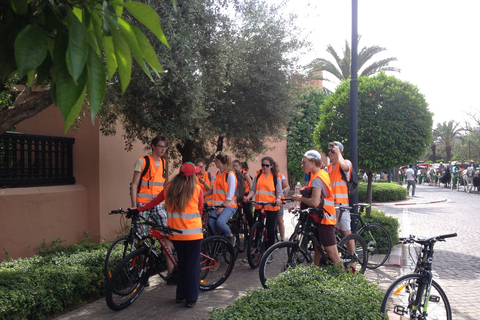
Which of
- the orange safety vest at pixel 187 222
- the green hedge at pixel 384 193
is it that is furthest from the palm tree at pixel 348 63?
the orange safety vest at pixel 187 222

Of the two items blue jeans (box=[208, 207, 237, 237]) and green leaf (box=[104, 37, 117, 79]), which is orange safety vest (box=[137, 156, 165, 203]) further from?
green leaf (box=[104, 37, 117, 79])

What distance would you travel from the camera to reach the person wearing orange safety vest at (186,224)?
16.5 ft

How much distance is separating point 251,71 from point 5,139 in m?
5.02

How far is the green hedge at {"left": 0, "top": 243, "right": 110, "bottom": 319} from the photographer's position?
4305 mm

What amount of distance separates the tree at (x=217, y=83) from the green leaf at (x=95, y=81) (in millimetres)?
4663

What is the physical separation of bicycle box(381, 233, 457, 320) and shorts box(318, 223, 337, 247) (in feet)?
4.45

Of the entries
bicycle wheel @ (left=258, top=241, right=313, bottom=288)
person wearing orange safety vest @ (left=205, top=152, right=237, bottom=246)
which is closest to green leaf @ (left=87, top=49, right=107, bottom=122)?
bicycle wheel @ (left=258, top=241, right=313, bottom=288)

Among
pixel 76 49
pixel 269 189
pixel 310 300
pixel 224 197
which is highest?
pixel 76 49

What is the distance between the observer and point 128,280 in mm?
5148

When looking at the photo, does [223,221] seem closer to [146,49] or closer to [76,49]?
[146,49]

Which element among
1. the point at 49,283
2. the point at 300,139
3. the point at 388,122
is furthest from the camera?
the point at 300,139

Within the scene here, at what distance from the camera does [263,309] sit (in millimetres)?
3502

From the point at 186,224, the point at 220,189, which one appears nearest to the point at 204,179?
the point at 220,189

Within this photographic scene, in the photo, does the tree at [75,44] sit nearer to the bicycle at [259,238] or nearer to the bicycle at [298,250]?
the bicycle at [298,250]
